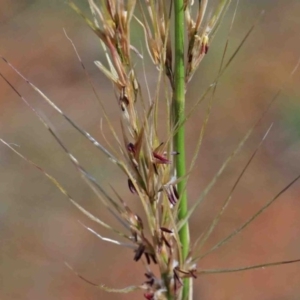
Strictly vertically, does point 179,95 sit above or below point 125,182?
below

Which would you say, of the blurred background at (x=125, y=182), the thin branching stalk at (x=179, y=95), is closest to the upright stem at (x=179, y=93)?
the thin branching stalk at (x=179, y=95)

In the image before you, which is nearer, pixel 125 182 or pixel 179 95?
pixel 179 95

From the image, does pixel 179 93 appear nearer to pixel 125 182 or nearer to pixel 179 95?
pixel 179 95

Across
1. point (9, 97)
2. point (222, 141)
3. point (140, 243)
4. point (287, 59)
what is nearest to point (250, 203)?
point (222, 141)

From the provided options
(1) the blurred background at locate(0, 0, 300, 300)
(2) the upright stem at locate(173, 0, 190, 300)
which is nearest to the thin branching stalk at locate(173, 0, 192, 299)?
(2) the upright stem at locate(173, 0, 190, 300)

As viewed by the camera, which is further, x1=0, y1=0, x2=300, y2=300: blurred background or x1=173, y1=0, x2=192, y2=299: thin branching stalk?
x1=0, y1=0, x2=300, y2=300: blurred background

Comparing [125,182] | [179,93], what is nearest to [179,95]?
[179,93]

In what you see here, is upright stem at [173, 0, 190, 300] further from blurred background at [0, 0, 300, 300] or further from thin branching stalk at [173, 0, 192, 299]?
blurred background at [0, 0, 300, 300]

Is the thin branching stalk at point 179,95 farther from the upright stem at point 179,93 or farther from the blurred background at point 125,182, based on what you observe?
the blurred background at point 125,182
